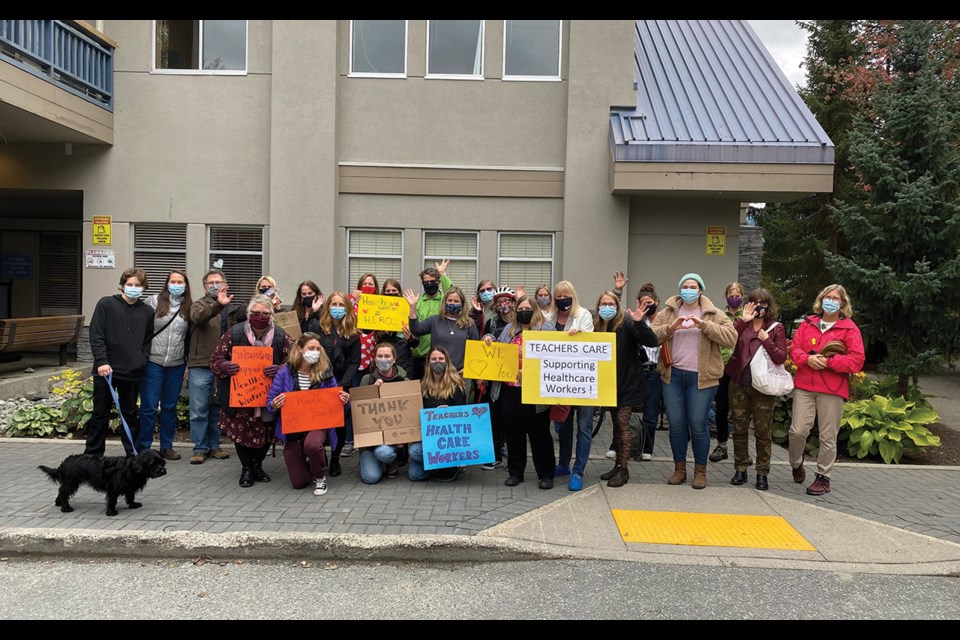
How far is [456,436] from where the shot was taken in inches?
241

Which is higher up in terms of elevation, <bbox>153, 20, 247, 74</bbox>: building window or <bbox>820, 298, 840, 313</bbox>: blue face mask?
<bbox>153, 20, 247, 74</bbox>: building window

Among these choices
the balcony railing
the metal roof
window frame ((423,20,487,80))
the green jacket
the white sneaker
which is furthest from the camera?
window frame ((423,20,487,80))

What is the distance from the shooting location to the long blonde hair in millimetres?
6193

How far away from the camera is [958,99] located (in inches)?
362

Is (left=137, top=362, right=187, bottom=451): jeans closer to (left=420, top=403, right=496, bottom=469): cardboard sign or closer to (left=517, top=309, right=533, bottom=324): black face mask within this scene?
(left=420, top=403, right=496, bottom=469): cardboard sign

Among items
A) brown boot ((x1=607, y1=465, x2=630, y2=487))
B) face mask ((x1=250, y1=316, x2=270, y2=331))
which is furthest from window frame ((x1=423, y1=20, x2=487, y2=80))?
brown boot ((x1=607, y1=465, x2=630, y2=487))

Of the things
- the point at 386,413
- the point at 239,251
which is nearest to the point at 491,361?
the point at 386,413

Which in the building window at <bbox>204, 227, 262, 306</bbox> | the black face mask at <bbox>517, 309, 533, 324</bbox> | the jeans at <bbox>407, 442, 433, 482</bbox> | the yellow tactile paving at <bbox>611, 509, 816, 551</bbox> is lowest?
the yellow tactile paving at <bbox>611, 509, 816, 551</bbox>

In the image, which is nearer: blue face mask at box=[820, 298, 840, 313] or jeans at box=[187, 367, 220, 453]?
blue face mask at box=[820, 298, 840, 313]

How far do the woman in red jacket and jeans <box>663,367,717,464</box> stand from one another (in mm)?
973

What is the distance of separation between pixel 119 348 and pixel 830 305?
708 centimetres

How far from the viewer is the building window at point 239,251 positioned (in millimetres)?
10836

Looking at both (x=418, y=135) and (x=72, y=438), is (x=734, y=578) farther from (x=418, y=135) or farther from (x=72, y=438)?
(x=418, y=135)

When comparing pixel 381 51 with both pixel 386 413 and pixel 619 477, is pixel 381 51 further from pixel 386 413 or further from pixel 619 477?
pixel 619 477
